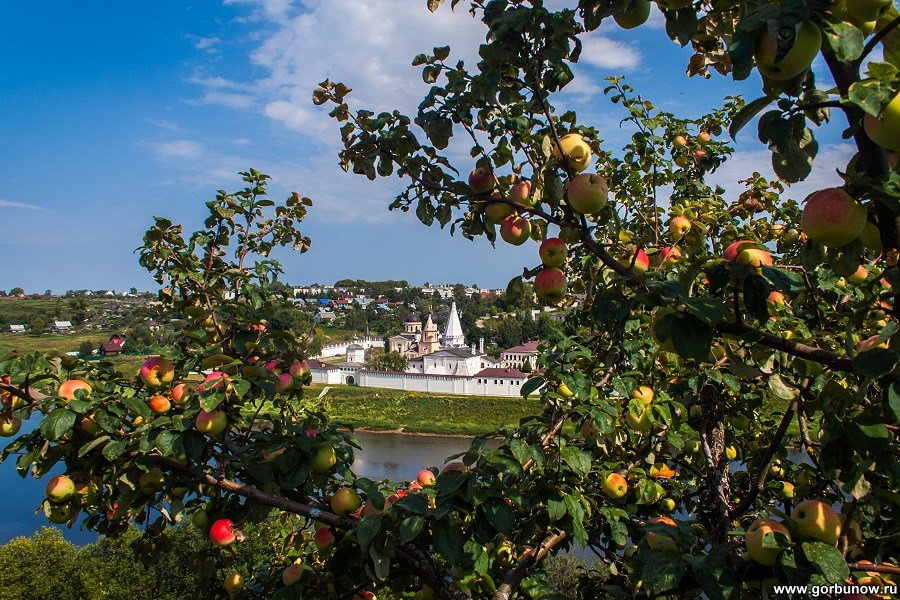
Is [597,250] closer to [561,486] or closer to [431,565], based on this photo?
[561,486]

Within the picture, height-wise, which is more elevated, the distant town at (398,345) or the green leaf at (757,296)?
the green leaf at (757,296)

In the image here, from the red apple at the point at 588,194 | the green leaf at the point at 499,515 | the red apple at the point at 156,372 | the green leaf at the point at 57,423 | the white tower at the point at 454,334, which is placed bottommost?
the white tower at the point at 454,334

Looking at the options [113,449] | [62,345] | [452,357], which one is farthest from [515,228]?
[452,357]

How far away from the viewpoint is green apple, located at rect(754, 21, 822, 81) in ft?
3.09

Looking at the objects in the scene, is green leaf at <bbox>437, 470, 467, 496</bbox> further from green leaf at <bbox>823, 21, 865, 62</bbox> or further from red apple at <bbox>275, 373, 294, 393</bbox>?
green leaf at <bbox>823, 21, 865, 62</bbox>

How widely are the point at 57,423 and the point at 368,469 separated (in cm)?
2013

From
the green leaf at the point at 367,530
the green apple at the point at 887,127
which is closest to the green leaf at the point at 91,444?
the green leaf at the point at 367,530

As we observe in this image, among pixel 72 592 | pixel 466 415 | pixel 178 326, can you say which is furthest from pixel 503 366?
pixel 178 326

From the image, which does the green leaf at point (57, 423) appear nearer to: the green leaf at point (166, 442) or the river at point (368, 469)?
the green leaf at point (166, 442)

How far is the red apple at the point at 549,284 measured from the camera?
1.77m

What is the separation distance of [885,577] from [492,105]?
166 cm

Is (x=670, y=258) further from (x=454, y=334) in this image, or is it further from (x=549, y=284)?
(x=454, y=334)

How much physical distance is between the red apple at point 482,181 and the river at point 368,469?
11.1 meters

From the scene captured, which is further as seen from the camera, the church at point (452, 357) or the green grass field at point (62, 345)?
the church at point (452, 357)
